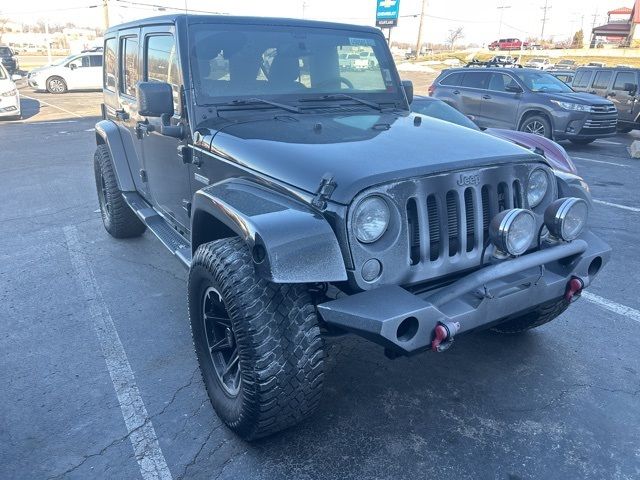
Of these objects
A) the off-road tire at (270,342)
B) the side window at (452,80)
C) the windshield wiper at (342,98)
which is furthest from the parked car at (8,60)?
the off-road tire at (270,342)

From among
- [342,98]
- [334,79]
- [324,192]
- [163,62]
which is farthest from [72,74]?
[324,192]

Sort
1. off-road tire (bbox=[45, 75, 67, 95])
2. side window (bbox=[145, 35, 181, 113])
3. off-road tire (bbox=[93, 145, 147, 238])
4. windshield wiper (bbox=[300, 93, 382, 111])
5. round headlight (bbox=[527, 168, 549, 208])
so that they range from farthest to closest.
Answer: off-road tire (bbox=[45, 75, 67, 95]), off-road tire (bbox=[93, 145, 147, 238]), windshield wiper (bbox=[300, 93, 382, 111]), side window (bbox=[145, 35, 181, 113]), round headlight (bbox=[527, 168, 549, 208])

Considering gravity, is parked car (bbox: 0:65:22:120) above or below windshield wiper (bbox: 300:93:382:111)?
below

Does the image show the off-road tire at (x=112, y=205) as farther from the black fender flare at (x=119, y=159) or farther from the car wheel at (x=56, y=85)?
the car wheel at (x=56, y=85)

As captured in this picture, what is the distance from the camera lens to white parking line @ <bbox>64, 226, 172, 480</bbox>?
2650 millimetres

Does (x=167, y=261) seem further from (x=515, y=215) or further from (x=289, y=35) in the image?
(x=515, y=215)

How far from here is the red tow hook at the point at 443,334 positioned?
2.33m

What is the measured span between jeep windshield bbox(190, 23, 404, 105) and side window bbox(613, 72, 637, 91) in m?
12.9

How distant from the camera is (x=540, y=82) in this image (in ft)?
40.0

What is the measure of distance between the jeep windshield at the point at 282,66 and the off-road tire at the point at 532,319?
1800 millimetres

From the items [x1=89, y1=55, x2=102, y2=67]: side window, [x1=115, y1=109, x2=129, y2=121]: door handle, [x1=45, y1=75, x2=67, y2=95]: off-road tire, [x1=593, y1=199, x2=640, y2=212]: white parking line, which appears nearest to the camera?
[x1=115, y1=109, x2=129, y2=121]: door handle

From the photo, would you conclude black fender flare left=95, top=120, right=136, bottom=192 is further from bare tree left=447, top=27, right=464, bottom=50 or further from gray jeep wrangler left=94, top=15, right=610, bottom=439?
bare tree left=447, top=27, right=464, bottom=50

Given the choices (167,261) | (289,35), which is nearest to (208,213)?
(289,35)

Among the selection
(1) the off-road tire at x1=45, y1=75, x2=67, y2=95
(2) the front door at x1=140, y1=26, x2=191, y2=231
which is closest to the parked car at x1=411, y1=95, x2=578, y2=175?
(2) the front door at x1=140, y1=26, x2=191, y2=231
